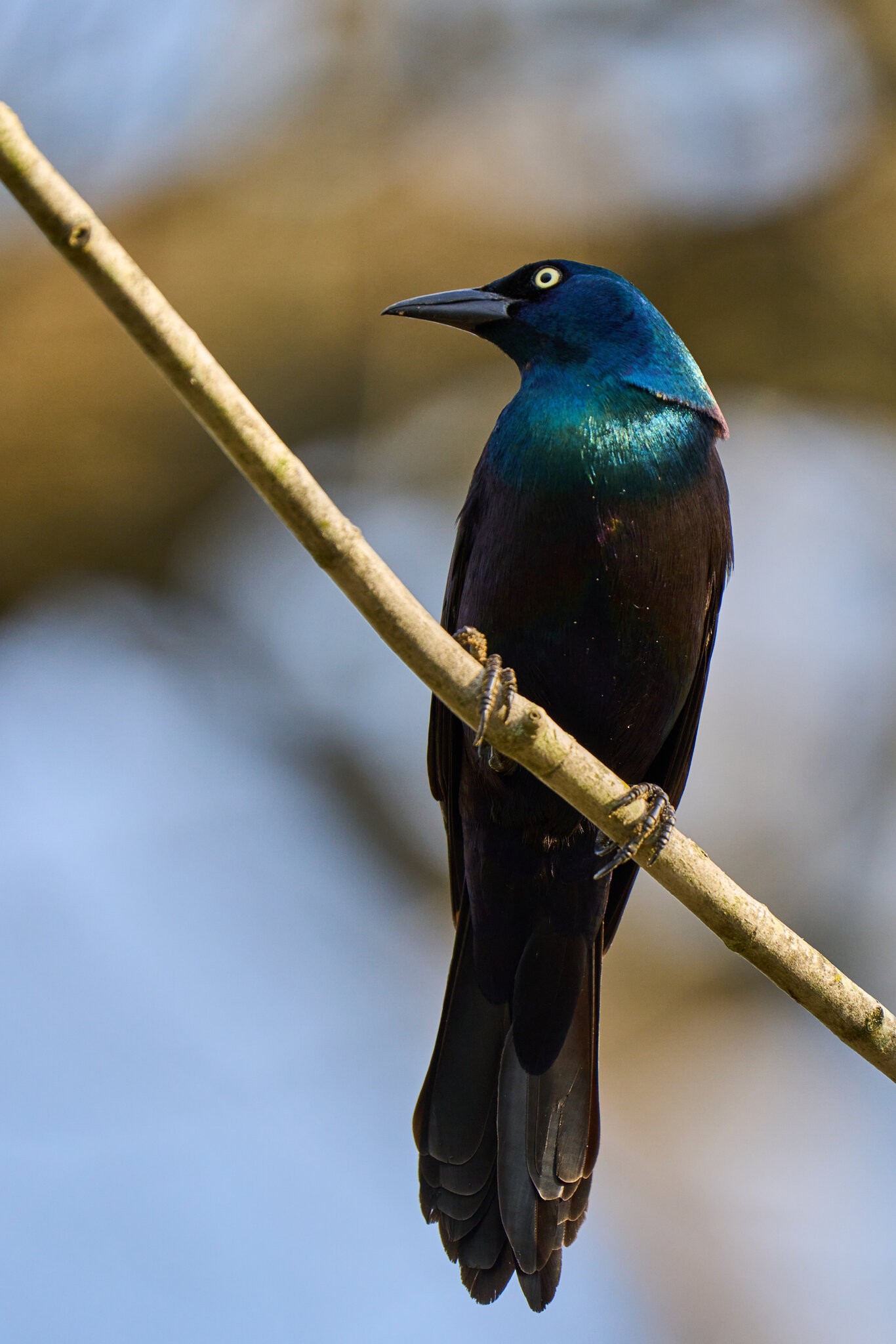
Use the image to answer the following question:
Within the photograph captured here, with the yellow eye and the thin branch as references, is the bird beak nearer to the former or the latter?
the yellow eye

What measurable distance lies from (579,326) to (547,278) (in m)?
0.32

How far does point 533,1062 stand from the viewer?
3742mm

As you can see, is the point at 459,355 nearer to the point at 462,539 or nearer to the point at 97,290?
the point at 462,539

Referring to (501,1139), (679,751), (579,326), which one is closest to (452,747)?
(679,751)

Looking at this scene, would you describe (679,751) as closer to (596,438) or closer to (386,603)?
(596,438)

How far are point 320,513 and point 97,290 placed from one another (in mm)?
499

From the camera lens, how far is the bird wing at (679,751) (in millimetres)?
3867

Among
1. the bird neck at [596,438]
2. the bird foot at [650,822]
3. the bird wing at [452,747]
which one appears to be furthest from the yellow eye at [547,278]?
the bird foot at [650,822]

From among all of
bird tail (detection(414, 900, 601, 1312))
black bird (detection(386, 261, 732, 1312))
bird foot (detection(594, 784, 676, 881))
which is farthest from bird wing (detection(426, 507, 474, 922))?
bird foot (detection(594, 784, 676, 881))

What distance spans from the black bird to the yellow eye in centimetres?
20

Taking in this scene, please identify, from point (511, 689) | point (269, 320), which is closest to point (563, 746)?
point (511, 689)

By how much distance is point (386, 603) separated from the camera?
2354 millimetres

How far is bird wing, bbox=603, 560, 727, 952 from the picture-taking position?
3867 mm

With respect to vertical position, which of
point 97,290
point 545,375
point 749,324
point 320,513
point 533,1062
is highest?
point 749,324
